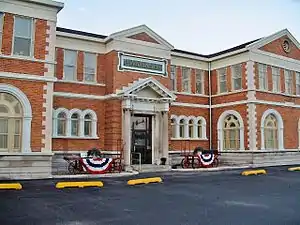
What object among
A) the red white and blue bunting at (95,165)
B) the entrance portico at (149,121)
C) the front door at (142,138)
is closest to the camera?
the red white and blue bunting at (95,165)

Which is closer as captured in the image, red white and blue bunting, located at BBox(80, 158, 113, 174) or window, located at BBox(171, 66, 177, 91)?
red white and blue bunting, located at BBox(80, 158, 113, 174)

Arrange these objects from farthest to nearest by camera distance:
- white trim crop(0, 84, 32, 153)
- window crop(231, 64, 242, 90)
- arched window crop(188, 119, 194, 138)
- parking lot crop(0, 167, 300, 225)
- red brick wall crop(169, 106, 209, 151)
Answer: arched window crop(188, 119, 194, 138)
window crop(231, 64, 242, 90)
red brick wall crop(169, 106, 209, 151)
white trim crop(0, 84, 32, 153)
parking lot crop(0, 167, 300, 225)

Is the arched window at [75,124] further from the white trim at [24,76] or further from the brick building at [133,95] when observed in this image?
the white trim at [24,76]

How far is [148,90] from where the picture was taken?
66.8ft

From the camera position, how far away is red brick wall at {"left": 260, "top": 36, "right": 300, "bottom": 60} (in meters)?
24.4

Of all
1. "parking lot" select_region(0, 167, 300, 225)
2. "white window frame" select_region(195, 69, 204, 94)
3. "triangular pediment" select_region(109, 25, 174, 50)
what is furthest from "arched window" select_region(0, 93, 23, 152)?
"white window frame" select_region(195, 69, 204, 94)

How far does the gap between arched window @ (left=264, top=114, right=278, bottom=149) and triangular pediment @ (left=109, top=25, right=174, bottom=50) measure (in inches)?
340

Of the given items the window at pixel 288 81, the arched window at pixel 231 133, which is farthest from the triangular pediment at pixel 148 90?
the window at pixel 288 81

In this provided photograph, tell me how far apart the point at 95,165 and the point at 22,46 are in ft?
21.7

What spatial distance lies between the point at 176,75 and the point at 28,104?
37.9ft

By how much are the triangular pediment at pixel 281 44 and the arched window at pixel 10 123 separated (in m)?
15.7

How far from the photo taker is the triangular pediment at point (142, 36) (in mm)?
19875

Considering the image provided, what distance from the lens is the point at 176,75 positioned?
78.7 feet

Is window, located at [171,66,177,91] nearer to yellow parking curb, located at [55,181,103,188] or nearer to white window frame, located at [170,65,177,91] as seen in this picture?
white window frame, located at [170,65,177,91]
